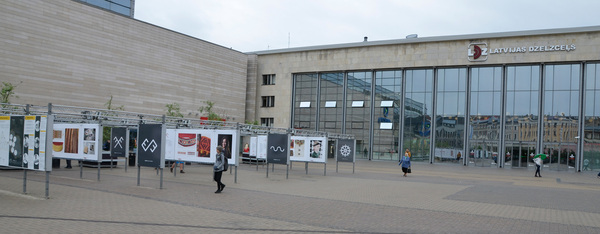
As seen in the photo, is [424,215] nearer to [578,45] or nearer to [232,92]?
[578,45]

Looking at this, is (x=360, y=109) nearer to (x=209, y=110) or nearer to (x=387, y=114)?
(x=387, y=114)

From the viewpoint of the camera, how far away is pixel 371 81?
4606 centimetres

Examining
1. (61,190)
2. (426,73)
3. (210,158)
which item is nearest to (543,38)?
(426,73)

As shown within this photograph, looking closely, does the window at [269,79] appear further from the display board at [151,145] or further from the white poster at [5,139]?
the white poster at [5,139]

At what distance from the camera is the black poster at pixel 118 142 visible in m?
21.4

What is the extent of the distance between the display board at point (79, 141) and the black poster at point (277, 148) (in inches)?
285

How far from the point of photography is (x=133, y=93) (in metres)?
38.1

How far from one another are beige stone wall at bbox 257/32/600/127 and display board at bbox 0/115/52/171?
36162 millimetres

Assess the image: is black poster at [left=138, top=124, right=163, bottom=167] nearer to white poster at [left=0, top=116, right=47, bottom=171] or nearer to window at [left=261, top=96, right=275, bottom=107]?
white poster at [left=0, top=116, right=47, bottom=171]

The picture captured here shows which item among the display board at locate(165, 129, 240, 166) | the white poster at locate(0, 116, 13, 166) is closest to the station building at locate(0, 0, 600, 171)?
the display board at locate(165, 129, 240, 166)

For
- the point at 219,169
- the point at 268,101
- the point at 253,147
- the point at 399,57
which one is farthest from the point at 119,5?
the point at 219,169

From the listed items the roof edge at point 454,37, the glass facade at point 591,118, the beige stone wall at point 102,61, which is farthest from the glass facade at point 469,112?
the beige stone wall at point 102,61

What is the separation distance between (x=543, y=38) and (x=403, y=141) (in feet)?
48.2

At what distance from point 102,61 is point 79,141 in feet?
65.4
